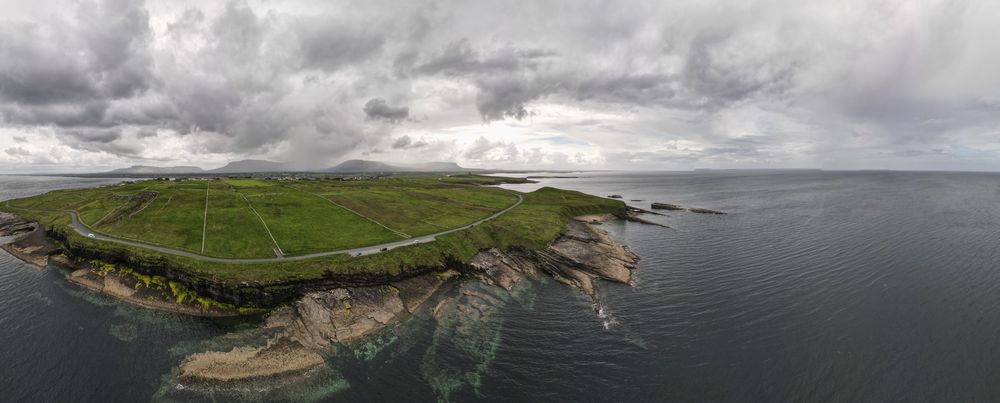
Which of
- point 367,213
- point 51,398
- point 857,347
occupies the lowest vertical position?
point 51,398

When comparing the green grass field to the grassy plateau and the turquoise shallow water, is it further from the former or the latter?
the turquoise shallow water

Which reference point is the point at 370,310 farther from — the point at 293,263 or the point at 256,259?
the point at 256,259

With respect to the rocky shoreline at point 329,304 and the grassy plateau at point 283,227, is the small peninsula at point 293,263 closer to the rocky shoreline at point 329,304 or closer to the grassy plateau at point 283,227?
the rocky shoreline at point 329,304

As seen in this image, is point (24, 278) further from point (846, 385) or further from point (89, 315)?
point (846, 385)

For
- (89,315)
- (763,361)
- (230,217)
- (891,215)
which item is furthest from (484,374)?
(891,215)

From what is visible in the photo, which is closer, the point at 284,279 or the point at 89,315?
the point at 89,315

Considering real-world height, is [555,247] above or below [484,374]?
above

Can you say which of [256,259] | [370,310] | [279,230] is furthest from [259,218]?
[370,310]
